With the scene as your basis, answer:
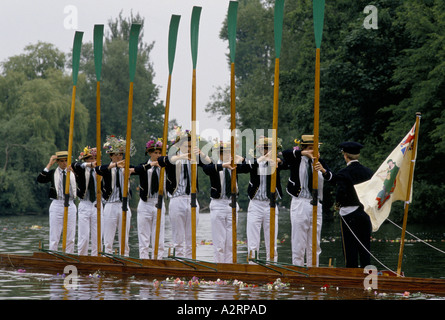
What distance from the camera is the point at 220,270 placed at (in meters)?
12.3

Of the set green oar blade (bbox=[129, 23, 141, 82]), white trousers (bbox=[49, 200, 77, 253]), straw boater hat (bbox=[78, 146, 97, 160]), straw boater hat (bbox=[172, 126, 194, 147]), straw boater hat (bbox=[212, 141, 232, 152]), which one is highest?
green oar blade (bbox=[129, 23, 141, 82])

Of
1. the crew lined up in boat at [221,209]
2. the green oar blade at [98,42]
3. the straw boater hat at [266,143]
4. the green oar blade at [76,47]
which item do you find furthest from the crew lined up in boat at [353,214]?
the green oar blade at [76,47]

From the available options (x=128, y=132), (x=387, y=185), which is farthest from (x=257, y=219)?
(x=387, y=185)

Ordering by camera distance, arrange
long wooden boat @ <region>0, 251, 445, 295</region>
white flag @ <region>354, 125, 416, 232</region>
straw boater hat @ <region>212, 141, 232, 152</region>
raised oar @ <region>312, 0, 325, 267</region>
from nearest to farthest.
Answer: long wooden boat @ <region>0, 251, 445, 295</region>
white flag @ <region>354, 125, 416, 232</region>
raised oar @ <region>312, 0, 325, 267</region>
straw boater hat @ <region>212, 141, 232, 152</region>

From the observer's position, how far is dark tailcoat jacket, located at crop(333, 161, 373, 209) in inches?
463

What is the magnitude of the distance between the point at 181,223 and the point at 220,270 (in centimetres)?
217

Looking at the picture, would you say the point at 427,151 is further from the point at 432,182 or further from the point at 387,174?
the point at 387,174

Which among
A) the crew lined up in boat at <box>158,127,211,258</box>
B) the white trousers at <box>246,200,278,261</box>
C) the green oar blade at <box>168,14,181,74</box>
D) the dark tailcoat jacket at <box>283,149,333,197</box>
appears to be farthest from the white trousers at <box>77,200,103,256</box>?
the dark tailcoat jacket at <box>283,149,333,197</box>

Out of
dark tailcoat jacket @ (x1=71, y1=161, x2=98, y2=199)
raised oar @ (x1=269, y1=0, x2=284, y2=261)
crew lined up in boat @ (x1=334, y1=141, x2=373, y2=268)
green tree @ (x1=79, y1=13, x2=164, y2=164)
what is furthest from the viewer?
green tree @ (x1=79, y1=13, x2=164, y2=164)

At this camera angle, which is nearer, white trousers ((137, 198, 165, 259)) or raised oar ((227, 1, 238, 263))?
raised oar ((227, 1, 238, 263))

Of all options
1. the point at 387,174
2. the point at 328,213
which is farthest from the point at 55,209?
the point at 328,213

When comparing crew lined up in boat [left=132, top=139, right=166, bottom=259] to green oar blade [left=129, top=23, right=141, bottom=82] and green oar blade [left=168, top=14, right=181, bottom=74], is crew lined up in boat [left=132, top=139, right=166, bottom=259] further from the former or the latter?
green oar blade [left=168, top=14, right=181, bottom=74]

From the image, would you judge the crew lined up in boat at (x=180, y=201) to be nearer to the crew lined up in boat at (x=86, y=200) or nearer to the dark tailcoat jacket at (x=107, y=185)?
the dark tailcoat jacket at (x=107, y=185)

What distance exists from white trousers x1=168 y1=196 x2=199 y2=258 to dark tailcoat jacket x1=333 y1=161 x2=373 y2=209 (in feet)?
10.9
